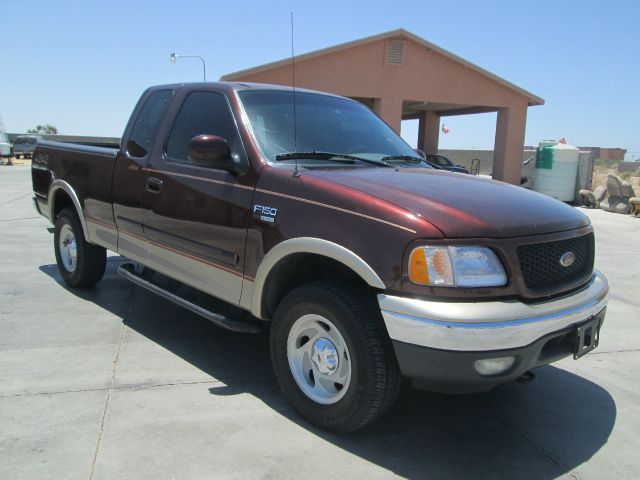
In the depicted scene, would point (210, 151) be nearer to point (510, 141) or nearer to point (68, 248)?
point (68, 248)

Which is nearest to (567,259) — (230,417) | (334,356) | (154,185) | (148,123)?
(334,356)

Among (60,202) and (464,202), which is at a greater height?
(464,202)

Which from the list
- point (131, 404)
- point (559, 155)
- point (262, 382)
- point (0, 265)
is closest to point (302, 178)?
point (262, 382)

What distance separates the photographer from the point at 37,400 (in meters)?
3.57

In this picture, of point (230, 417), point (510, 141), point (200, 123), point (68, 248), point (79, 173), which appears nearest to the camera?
point (230, 417)

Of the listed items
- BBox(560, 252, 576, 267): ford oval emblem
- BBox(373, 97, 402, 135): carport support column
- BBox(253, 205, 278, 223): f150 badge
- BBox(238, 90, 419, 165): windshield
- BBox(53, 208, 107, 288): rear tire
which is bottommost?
BBox(53, 208, 107, 288): rear tire

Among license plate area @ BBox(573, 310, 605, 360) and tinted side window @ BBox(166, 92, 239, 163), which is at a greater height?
tinted side window @ BBox(166, 92, 239, 163)

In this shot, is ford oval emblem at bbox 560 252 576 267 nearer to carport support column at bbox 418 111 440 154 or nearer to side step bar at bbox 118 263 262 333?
side step bar at bbox 118 263 262 333

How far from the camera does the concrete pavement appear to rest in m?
2.96

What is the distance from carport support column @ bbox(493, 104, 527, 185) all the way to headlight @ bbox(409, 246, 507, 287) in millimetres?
19233

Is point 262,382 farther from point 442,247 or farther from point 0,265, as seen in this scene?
point 0,265

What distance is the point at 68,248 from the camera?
6102 mm

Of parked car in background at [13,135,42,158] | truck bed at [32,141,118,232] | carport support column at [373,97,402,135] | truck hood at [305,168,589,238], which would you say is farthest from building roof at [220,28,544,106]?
parked car in background at [13,135,42,158]

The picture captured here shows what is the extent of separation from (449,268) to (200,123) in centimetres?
241
